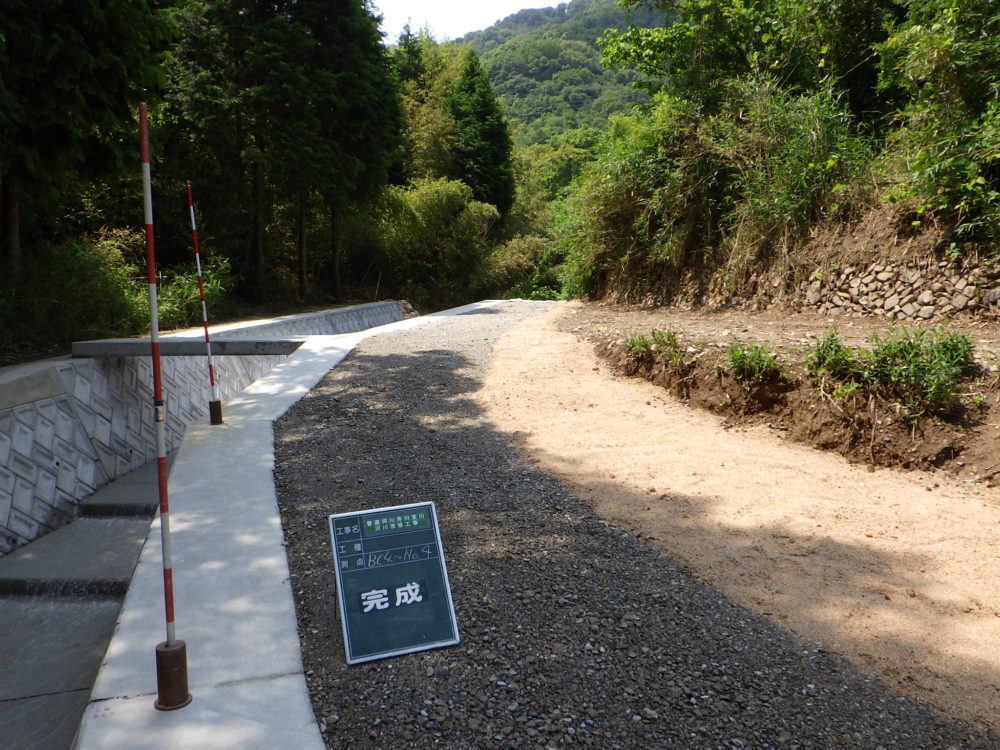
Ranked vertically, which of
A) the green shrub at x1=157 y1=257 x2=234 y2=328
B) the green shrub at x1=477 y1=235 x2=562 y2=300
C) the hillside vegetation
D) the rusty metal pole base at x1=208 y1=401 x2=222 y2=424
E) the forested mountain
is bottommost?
the green shrub at x1=477 y1=235 x2=562 y2=300

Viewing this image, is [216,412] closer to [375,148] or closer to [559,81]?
[375,148]

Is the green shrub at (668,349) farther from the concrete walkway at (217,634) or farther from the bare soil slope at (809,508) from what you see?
the concrete walkway at (217,634)

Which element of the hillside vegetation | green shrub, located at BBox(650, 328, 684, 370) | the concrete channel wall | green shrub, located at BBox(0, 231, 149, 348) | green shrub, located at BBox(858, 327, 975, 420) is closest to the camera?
green shrub, located at BBox(858, 327, 975, 420)

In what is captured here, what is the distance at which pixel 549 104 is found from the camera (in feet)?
182

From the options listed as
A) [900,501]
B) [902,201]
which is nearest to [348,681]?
[900,501]

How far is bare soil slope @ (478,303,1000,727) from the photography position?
246 cm

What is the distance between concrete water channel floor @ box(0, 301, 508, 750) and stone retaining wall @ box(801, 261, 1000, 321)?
19.5 feet

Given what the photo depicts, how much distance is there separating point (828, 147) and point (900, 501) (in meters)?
6.17

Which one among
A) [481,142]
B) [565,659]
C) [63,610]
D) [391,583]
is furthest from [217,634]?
[481,142]

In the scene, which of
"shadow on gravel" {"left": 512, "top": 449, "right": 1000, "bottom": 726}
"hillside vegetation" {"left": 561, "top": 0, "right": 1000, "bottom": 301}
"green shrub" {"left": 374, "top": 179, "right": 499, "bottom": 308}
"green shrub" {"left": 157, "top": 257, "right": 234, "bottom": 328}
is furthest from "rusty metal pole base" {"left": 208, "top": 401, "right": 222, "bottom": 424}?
"green shrub" {"left": 374, "top": 179, "right": 499, "bottom": 308}

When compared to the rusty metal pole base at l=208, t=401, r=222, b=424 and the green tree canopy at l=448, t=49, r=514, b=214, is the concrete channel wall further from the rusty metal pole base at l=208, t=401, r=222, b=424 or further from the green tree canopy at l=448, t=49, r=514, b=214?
the green tree canopy at l=448, t=49, r=514, b=214

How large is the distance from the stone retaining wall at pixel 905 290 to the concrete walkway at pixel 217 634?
6.26 m

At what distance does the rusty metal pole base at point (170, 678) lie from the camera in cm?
204

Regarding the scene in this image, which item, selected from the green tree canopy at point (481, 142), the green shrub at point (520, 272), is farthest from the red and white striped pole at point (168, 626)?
the green tree canopy at point (481, 142)
